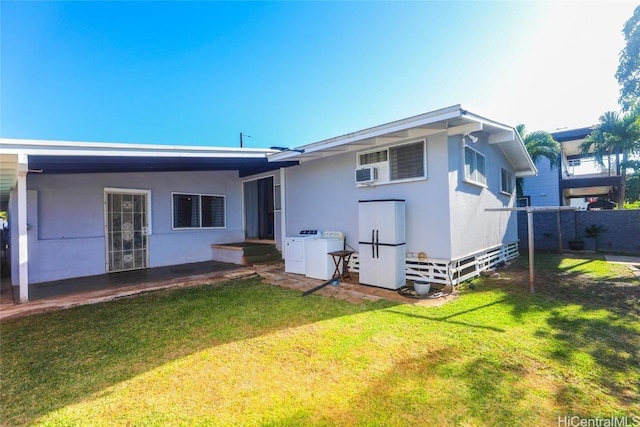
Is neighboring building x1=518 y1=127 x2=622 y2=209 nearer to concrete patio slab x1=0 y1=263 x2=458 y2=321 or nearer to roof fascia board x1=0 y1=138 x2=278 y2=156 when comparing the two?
Answer: concrete patio slab x1=0 y1=263 x2=458 y2=321

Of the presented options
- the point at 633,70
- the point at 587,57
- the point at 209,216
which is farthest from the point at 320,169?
the point at 633,70

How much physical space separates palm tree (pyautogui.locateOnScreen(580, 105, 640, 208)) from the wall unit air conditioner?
13491mm

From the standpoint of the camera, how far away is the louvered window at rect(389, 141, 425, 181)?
19.1 feet

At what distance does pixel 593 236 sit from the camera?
36.6 feet

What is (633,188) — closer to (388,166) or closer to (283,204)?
(388,166)

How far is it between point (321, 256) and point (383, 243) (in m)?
1.60

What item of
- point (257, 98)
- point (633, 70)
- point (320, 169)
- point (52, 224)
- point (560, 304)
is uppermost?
point (257, 98)

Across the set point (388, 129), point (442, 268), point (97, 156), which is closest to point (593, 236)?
point (442, 268)

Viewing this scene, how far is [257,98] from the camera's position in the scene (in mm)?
14562

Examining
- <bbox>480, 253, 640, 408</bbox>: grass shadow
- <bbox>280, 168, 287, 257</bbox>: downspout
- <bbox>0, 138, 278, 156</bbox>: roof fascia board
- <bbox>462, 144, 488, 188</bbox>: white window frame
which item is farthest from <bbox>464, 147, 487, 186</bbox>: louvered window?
<bbox>0, 138, 278, 156</bbox>: roof fascia board

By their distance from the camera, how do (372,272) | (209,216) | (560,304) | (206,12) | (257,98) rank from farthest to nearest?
1. (257,98)
2. (209,216)
3. (206,12)
4. (372,272)
5. (560,304)

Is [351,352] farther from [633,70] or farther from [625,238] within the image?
[625,238]

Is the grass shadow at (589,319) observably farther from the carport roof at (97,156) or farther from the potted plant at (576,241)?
the carport roof at (97,156)

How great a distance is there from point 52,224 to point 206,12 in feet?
24.1
